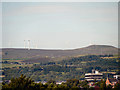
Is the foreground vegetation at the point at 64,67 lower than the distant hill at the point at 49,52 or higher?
lower

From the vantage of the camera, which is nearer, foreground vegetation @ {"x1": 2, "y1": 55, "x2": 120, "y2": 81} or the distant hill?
foreground vegetation @ {"x1": 2, "y1": 55, "x2": 120, "y2": 81}

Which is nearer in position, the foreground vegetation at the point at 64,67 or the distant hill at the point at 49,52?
the foreground vegetation at the point at 64,67

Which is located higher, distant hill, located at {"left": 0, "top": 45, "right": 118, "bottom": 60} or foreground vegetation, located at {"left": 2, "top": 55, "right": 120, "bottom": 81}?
distant hill, located at {"left": 0, "top": 45, "right": 118, "bottom": 60}

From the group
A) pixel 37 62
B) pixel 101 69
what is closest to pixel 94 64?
pixel 101 69

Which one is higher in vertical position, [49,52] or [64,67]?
[49,52]

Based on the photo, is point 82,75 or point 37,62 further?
point 37,62

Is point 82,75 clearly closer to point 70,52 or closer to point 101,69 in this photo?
point 101,69

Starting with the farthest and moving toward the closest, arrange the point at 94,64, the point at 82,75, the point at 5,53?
1. the point at 5,53
2. the point at 94,64
3. the point at 82,75

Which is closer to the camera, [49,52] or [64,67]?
[64,67]
